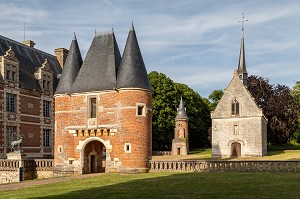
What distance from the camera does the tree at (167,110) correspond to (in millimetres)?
52719

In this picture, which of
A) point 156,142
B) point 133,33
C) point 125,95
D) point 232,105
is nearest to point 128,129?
point 125,95

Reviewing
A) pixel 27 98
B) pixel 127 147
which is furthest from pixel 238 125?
pixel 127 147

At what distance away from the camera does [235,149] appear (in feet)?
133

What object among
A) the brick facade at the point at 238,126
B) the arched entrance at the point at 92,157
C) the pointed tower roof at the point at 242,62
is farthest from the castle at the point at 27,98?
the pointed tower roof at the point at 242,62

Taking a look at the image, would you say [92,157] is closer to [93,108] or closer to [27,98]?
→ [93,108]

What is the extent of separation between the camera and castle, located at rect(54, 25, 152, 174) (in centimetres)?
2195

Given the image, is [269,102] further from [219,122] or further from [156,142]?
[156,142]

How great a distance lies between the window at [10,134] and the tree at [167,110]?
2401cm

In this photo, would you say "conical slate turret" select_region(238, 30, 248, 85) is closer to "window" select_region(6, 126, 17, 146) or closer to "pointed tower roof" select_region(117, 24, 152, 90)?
"pointed tower roof" select_region(117, 24, 152, 90)

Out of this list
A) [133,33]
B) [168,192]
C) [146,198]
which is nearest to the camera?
[146,198]

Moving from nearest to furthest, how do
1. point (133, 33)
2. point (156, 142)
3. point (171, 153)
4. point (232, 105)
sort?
point (133, 33)
point (232, 105)
point (171, 153)
point (156, 142)

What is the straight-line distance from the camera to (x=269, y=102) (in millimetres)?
45594

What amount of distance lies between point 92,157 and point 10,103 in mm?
9652

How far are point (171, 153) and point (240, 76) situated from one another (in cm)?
1256
